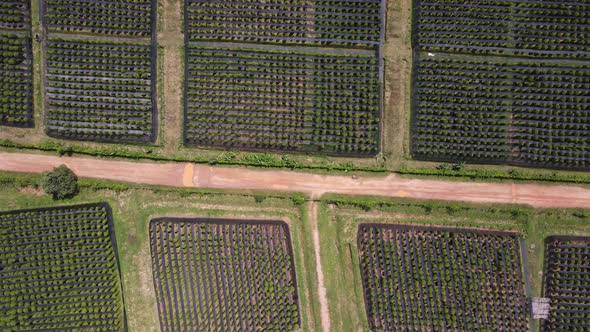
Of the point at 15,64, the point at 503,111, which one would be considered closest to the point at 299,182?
the point at 503,111

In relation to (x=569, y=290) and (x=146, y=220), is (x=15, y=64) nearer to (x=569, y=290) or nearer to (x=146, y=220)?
(x=146, y=220)

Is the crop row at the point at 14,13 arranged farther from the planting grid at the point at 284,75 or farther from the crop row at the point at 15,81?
the planting grid at the point at 284,75

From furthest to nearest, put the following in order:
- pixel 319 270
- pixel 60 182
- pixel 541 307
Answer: pixel 319 270 < pixel 541 307 < pixel 60 182

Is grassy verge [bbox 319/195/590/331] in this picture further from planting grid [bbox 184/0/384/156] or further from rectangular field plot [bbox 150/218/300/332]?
planting grid [bbox 184/0/384/156]

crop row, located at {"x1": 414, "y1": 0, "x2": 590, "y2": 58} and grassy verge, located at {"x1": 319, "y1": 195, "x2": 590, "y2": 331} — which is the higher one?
crop row, located at {"x1": 414, "y1": 0, "x2": 590, "y2": 58}

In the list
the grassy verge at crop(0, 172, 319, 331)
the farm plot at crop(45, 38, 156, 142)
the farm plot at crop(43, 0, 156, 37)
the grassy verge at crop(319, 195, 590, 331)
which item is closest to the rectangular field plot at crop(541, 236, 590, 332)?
the grassy verge at crop(319, 195, 590, 331)

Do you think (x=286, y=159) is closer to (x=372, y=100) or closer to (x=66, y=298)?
(x=372, y=100)
